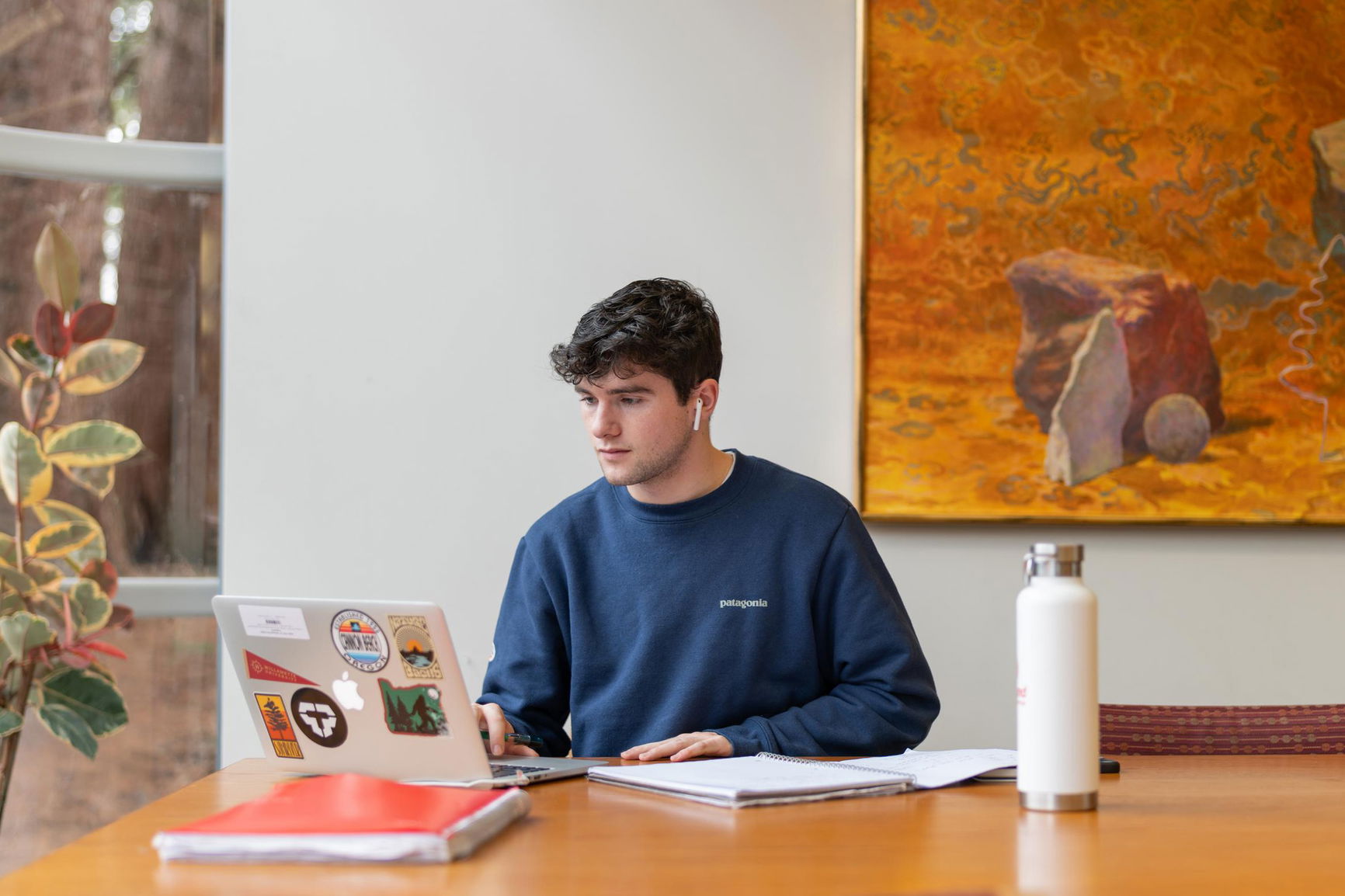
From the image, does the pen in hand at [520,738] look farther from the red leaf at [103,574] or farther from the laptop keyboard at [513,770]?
the red leaf at [103,574]

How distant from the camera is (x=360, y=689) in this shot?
125cm

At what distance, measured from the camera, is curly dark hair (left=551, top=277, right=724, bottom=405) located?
192 centimetres

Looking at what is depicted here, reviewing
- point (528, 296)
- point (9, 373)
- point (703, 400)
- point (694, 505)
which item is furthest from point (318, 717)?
point (528, 296)

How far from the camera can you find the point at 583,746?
6.47 feet

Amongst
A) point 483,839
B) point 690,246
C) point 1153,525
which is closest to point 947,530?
point 1153,525

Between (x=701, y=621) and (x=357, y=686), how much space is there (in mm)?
767

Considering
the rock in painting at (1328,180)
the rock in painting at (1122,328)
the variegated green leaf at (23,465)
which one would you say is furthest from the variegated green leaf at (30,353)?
the rock in painting at (1328,180)

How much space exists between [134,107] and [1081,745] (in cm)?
246

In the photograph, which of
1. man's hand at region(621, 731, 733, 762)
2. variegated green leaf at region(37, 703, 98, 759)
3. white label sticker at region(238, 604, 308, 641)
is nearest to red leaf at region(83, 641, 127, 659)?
variegated green leaf at region(37, 703, 98, 759)

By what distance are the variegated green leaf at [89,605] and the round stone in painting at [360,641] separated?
3.52 ft

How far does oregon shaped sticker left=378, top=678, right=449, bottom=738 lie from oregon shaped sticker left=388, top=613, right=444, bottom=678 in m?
0.02

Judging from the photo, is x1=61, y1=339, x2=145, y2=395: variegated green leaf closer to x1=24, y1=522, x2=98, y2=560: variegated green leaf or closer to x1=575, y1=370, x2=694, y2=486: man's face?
x1=24, y1=522, x2=98, y2=560: variegated green leaf

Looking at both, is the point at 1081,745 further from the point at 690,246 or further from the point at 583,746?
the point at 690,246

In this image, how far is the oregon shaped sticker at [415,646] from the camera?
121 centimetres
